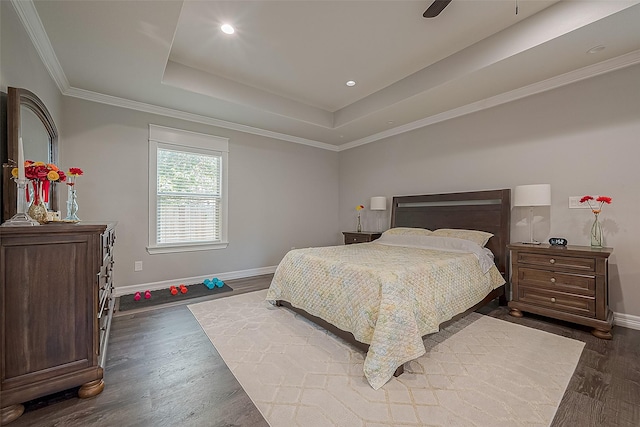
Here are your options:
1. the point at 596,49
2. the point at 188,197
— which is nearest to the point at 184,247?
the point at 188,197

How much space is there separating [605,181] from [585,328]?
151cm

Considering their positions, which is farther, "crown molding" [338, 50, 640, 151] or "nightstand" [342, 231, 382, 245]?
"nightstand" [342, 231, 382, 245]

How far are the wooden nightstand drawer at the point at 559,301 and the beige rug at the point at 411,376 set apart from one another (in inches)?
14.9

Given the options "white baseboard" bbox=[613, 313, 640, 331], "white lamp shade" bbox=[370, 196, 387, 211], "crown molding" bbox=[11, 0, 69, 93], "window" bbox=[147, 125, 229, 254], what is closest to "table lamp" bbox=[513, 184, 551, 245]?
"white baseboard" bbox=[613, 313, 640, 331]

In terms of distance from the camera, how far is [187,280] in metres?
4.12

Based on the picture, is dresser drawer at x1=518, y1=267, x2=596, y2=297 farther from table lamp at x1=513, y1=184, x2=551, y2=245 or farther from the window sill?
the window sill

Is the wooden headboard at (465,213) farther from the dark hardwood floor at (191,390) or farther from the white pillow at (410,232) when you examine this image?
the dark hardwood floor at (191,390)

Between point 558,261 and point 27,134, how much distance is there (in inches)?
190

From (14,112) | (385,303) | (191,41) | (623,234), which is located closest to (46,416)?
(14,112)

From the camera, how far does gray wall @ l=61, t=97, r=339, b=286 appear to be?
3.45 m

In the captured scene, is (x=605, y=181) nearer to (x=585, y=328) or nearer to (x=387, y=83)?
(x=585, y=328)


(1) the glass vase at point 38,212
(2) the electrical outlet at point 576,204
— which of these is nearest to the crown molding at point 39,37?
(1) the glass vase at point 38,212

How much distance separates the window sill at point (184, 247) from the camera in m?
3.86

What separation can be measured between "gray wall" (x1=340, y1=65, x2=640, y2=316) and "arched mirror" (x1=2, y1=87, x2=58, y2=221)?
4595 millimetres
